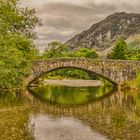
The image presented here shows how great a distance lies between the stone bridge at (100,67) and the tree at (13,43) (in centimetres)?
2398

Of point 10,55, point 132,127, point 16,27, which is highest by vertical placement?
point 16,27

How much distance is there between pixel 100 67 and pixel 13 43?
1670 inches

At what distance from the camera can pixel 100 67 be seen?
66938 millimetres

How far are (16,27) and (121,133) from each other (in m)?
15.8

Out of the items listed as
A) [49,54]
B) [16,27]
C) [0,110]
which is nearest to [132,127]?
[0,110]

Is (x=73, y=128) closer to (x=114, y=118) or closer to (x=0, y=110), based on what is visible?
(x=114, y=118)

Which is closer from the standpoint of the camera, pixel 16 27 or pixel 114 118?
pixel 114 118

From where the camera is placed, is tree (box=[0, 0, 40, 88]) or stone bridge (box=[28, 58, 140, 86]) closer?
tree (box=[0, 0, 40, 88])

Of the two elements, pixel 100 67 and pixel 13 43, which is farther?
pixel 100 67

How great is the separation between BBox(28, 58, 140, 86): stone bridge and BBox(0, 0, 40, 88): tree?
78.7ft

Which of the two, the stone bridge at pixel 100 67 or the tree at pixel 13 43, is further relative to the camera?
the stone bridge at pixel 100 67

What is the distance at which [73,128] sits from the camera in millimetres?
23969

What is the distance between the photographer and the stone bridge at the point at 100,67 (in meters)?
65.9

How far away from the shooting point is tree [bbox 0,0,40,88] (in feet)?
69.4
